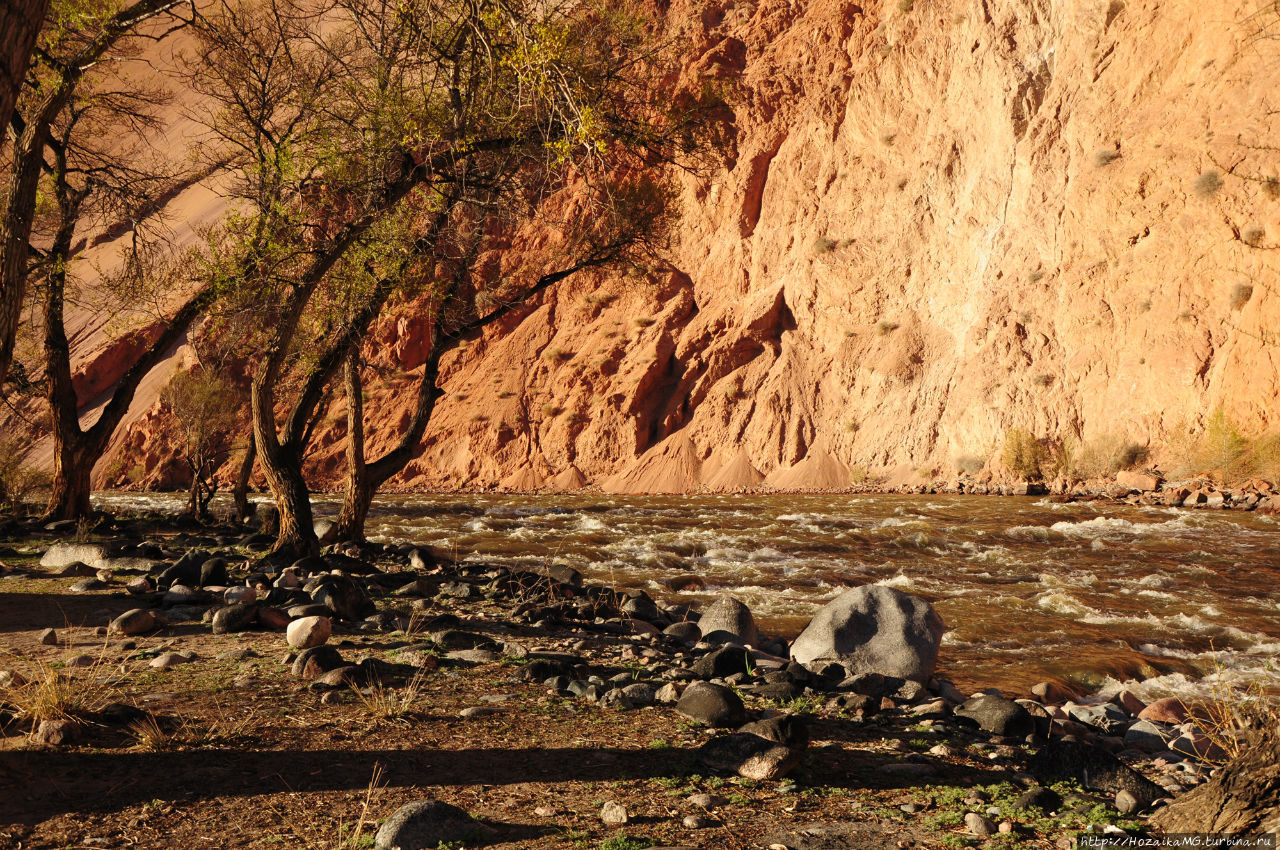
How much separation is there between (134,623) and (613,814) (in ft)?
15.9

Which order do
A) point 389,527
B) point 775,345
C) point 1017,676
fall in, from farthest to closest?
point 775,345
point 389,527
point 1017,676

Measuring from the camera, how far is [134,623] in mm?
6527

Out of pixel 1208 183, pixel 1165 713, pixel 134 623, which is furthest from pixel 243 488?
pixel 1208 183

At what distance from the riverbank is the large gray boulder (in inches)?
13.3

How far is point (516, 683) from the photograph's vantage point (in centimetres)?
560

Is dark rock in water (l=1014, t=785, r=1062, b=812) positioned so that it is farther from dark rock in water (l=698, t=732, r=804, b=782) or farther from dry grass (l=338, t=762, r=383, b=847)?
dry grass (l=338, t=762, r=383, b=847)

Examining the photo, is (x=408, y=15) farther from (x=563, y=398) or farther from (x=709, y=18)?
(x=709, y=18)

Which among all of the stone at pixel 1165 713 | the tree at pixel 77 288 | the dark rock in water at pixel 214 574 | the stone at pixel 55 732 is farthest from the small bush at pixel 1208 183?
the stone at pixel 55 732

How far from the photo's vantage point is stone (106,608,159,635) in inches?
254

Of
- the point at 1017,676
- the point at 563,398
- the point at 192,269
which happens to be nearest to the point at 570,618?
the point at 1017,676

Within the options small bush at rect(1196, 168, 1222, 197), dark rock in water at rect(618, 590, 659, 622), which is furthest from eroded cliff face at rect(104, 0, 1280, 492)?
dark rock in water at rect(618, 590, 659, 622)

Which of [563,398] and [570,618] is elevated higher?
[563,398]

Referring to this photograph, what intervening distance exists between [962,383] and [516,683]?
103ft

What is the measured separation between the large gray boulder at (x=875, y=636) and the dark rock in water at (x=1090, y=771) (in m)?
2.70
